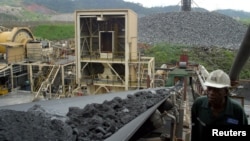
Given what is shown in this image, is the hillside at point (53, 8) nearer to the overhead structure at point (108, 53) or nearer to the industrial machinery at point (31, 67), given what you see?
the industrial machinery at point (31, 67)

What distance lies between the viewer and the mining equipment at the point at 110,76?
10.8 feet

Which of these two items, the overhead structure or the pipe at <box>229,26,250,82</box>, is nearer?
the pipe at <box>229,26,250,82</box>

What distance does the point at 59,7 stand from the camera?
82.8 metres

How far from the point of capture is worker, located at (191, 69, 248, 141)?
2.85 m

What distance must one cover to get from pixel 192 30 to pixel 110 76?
19.3 metres

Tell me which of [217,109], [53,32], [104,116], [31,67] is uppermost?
[53,32]

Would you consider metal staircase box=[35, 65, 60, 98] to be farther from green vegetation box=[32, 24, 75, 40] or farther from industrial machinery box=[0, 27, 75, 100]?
green vegetation box=[32, 24, 75, 40]

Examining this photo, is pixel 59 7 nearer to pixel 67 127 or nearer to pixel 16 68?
pixel 16 68

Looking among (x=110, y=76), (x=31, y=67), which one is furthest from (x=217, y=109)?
(x=31, y=67)

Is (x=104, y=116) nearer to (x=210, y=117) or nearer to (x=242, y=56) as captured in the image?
(x=210, y=117)

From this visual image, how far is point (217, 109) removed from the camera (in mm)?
2914

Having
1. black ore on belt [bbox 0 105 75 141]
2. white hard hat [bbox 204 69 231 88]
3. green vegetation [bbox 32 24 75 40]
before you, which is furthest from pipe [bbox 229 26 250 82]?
green vegetation [bbox 32 24 75 40]

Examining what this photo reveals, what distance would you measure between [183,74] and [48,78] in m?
10.3

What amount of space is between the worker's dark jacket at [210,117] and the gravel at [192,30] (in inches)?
1050
